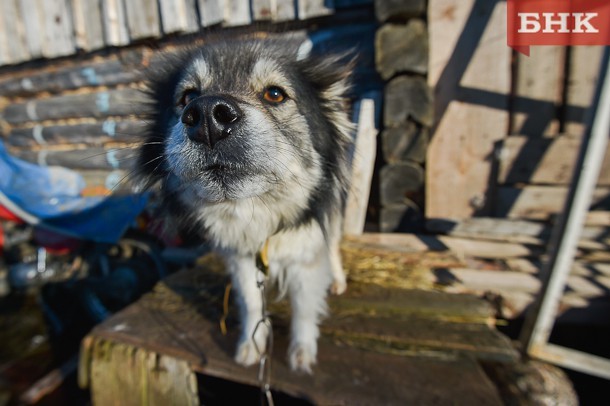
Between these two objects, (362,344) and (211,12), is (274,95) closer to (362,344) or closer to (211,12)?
(362,344)

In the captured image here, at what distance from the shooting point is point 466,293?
208cm

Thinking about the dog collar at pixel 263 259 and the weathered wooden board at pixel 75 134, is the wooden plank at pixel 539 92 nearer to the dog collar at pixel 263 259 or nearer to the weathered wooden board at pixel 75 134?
the dog collar at pixel 263 259

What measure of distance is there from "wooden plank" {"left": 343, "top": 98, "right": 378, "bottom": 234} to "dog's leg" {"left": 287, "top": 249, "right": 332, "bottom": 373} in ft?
3.35

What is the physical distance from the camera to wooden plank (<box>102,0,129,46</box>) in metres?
3.72

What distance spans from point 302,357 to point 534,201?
2.84 metres

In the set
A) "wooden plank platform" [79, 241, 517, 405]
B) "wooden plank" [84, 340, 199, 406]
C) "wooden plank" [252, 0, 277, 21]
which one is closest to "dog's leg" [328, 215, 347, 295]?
"wooden plank platform" [79, 241, 517, 405]

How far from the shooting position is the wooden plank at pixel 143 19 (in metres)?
3.58

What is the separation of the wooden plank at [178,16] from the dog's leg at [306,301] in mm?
3408

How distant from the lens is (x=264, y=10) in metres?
3.21

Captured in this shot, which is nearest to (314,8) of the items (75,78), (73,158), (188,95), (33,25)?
(188,95)

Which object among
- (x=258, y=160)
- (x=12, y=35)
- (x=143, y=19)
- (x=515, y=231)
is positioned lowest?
(x=515, y=231)

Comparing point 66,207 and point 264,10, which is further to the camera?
point 66,207

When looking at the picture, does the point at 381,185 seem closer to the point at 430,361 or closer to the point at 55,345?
the point at 430,361

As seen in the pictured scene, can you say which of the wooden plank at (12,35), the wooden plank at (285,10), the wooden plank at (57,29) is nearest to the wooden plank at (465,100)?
the wooden plank at (285,10)
